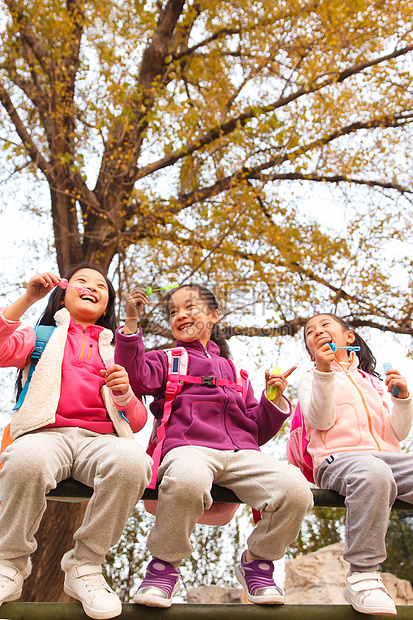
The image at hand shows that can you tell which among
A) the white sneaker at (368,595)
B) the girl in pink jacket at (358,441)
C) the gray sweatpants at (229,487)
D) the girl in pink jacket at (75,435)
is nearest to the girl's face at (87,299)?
the girl in pink jacket at (75,435)

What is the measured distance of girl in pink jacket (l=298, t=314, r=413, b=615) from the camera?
189cm

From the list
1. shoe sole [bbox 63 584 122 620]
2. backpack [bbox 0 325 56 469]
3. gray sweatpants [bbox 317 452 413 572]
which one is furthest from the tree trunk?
shoe sole [bbox 63 584 122 620]

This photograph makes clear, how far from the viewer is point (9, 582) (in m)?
1.64

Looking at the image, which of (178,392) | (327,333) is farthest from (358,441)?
(178,392)

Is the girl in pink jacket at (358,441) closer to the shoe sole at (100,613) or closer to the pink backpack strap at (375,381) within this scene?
the pink backpack strap at (375,381)

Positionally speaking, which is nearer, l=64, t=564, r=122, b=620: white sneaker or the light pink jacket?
l=64, t=564, r=122, b=620: white sneaker

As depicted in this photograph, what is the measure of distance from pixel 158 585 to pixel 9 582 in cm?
47

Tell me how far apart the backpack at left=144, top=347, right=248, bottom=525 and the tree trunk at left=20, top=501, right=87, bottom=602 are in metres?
2.40

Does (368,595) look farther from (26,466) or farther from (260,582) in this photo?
(26,466)

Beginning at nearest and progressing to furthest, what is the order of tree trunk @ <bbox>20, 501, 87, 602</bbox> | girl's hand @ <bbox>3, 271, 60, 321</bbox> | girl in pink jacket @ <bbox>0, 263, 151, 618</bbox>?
girl in pink jacket @ <bbox>0, 263, 151, 618</bbox> → girl's hand @ <bbox>3, 271, 60, 321</bbox> → tree trunk @ <bbox>20, 501, 87, 602</bbox>

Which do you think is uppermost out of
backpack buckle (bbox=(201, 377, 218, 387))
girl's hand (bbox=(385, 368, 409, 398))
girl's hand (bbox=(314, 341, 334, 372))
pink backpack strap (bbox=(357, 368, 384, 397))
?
girl's hand (bbox=(314, 341, 334, 372))

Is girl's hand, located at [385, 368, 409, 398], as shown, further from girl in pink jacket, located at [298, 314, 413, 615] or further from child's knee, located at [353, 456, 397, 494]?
child's knee, located at [353, 456, 397, 494]

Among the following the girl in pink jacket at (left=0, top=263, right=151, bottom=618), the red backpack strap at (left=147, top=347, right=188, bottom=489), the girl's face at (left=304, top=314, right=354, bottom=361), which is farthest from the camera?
the girl's face at (left=304, top=314, right=354, bottom=361)

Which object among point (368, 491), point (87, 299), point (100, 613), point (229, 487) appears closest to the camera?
point (100, 613)
